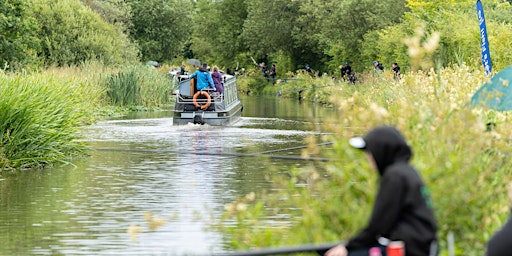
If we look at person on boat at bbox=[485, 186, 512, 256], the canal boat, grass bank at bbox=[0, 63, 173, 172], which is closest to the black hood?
person on boat at bbox=[485, 186, 512, 256]

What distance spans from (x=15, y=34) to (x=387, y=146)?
3817 cm

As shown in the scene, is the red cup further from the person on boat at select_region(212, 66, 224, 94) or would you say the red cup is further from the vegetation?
the person on boat at select_region(212, 66, 224, 94)

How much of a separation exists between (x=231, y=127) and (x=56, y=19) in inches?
834

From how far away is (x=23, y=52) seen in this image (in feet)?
140

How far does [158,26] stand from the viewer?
319 ft


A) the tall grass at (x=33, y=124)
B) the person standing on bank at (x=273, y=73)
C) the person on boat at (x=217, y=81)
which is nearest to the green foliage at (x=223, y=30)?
the person standing on bank at (x=273, y=73)

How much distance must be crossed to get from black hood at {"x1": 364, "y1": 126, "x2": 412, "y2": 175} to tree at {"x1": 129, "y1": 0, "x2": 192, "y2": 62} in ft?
289

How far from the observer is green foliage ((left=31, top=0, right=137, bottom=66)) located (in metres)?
52.0

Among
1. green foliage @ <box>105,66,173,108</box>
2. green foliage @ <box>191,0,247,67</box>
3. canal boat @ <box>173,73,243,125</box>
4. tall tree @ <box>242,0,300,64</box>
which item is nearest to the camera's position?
canal boat @ <box>173,73,243,125</box>

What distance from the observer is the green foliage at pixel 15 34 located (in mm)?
41438

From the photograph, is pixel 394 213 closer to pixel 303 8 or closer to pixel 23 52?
pixel 23 52

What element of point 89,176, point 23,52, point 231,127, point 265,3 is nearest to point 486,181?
point 89,176

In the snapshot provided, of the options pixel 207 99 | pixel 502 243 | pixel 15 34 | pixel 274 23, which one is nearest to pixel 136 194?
pixel 502 243

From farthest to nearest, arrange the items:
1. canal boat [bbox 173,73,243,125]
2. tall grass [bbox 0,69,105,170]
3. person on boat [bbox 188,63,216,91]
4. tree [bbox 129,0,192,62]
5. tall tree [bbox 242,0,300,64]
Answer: tree [bbox 129,0,192,62], tall tree [bbox 242,0,300,64], person on boat [bbox 188,63,216,91], canal boat [bbox 173,73,243,125], tall grass [bbox 0,69,105,170]
